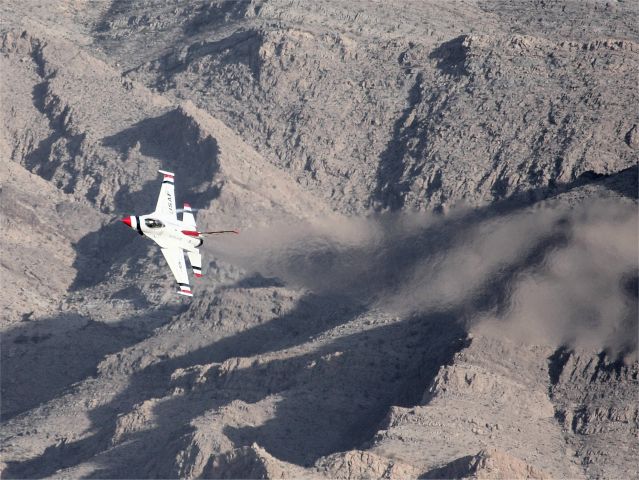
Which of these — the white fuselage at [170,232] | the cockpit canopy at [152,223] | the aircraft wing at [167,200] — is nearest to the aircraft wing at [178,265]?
the white fuselage at [170,232]

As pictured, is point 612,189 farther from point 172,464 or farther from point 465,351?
point 172,464

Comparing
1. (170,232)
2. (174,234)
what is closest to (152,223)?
(170,232)

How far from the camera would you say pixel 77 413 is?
7525 inches

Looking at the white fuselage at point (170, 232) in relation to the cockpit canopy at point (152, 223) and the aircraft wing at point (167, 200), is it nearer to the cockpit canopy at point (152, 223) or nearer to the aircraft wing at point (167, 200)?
the cockpit canopy at point (152, 223)

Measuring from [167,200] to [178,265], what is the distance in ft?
15.5

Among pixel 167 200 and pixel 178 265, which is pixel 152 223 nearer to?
pixel 178 265

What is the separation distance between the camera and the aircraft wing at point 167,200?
17050 centimetres

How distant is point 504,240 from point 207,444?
27415mm

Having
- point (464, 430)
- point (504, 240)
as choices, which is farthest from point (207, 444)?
point (504, 240)

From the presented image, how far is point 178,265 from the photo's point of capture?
169375 millimetres

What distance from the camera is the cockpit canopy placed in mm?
166000

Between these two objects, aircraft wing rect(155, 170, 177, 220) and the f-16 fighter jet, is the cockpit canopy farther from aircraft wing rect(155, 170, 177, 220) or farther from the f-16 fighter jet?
aircraft wing rect(155, 170, 177, 220)

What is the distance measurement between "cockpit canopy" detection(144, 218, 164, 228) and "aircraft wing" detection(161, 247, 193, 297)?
2.39 meters

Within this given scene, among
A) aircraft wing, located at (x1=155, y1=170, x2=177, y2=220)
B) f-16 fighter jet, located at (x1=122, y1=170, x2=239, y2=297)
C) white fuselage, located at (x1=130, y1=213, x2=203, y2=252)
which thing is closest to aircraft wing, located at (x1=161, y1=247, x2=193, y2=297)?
f-16 fighter jet, located at (x1=122, y1=170, x2=239, y2=297)
